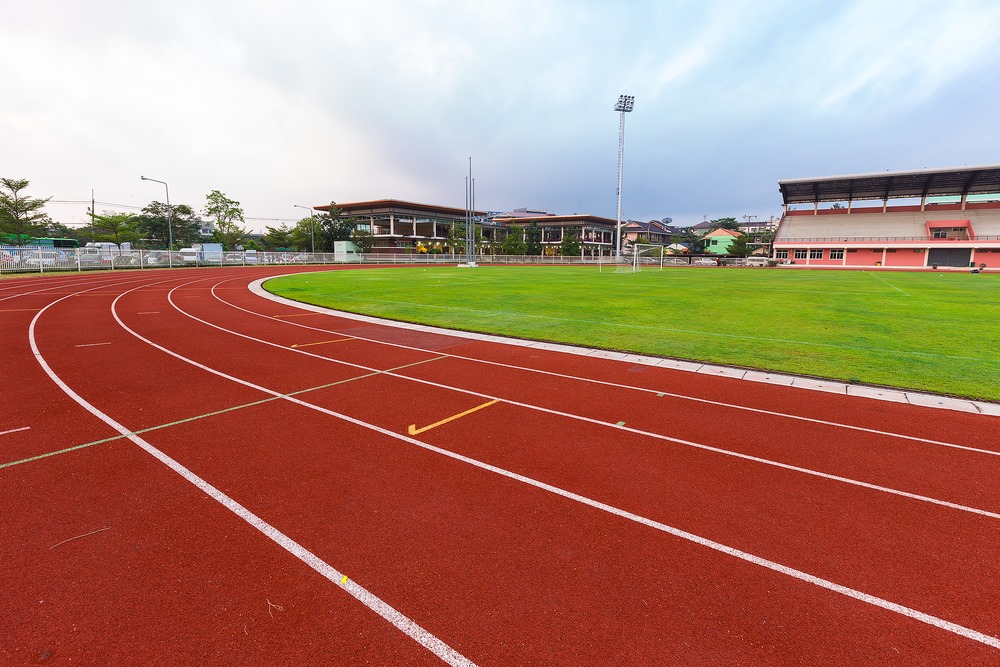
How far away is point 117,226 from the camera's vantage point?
70.9 metres

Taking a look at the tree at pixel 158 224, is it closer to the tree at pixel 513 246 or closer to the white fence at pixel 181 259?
the white fence at pixel 181 259

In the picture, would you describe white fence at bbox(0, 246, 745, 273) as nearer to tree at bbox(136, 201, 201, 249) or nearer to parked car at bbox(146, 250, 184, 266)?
parked car at bbox(146, 250, 184, 266)

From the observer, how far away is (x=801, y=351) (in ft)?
35.1

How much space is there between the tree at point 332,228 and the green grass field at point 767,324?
57.4 metres

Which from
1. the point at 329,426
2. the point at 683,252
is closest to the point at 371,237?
the point at 683,252

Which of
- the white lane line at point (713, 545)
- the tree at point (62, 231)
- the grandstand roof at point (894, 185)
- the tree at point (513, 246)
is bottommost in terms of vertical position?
the white lane line at point (713, 545)

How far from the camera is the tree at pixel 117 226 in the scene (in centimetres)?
7031

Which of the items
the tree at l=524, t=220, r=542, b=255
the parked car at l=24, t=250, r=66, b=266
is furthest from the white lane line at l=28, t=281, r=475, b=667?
the tree at l=524, t=220, r=542, b=255

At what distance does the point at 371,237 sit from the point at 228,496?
83.2 meters

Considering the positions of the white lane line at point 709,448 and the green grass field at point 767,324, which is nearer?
the white lane line at point 709,448

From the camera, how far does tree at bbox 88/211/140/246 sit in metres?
70.3

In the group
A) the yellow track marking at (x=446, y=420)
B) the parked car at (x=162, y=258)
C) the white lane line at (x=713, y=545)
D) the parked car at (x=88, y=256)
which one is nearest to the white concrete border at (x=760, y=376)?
the yellow track marking at (x=446, y=420)

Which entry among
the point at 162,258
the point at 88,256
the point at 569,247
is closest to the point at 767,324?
the point at 88,256

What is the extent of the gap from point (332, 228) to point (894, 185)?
9215cm
